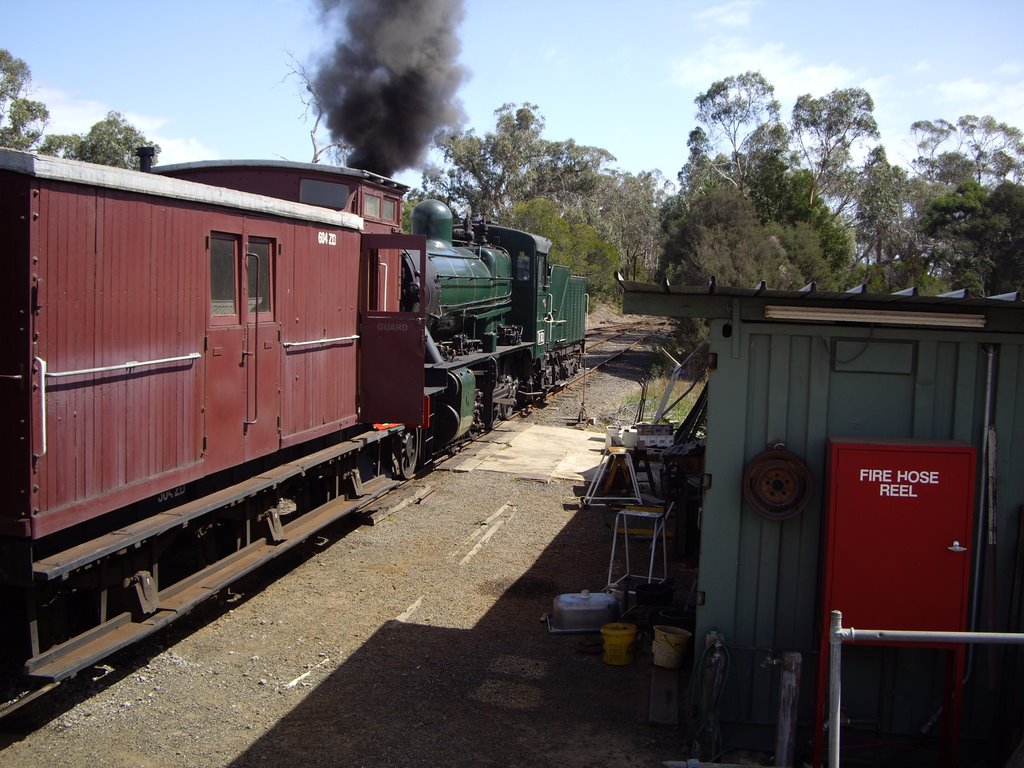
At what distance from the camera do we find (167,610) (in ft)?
19.3

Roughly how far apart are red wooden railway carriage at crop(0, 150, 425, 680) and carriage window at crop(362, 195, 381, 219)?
0.64 meters

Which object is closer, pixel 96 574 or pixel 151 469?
pixel 96 574

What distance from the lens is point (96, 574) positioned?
5.41 meters

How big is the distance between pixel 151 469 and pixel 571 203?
2162 inches

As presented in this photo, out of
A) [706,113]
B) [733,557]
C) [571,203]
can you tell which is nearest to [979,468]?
[733,557]

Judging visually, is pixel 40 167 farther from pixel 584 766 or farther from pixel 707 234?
pixel 707 234

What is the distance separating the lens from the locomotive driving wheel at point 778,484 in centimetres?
486

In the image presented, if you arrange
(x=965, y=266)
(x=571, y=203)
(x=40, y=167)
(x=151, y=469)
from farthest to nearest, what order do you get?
(x=571, y=203) < (x=965, y=266) < (x=151, y=469) < (x=40, y=167)

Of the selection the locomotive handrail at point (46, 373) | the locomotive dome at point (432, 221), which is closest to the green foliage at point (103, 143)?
the locomotive dome at point (432, 221)

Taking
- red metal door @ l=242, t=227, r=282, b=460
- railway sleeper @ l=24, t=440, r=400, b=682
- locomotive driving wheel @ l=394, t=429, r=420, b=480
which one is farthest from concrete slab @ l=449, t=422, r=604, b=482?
red metal door @ l=242, t=227, r=282, b=460

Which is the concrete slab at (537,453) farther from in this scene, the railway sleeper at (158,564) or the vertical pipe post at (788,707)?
the vertical pipe post at (788,707)

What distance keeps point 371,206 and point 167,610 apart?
205 inches

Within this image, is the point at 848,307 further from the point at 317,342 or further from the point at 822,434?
the point at 317,342

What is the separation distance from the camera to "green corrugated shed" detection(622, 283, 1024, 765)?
4.89 meters
